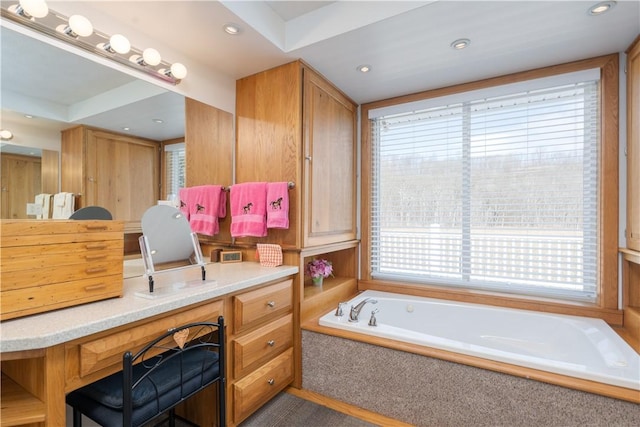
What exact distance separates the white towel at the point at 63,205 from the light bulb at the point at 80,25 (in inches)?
30.8

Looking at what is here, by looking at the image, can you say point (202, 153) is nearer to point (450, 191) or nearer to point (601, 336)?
point (450, 191)

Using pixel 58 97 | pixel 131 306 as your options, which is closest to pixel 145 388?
pixel 131 306

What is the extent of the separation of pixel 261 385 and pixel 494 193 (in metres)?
2.22

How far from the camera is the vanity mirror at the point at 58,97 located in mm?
1290

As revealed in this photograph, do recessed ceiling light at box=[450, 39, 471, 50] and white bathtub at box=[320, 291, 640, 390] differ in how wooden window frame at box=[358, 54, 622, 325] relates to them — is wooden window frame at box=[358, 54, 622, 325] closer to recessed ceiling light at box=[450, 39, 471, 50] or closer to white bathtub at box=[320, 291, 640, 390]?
white bathtub at box=[320, 291, 640, 390]

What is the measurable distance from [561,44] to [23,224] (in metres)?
2.94

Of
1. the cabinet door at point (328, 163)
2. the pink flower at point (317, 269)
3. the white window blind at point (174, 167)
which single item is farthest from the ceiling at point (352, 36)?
the pink flower at point (317, 269)

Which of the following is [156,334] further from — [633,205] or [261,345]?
[633,205]

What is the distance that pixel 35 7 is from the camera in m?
1.30

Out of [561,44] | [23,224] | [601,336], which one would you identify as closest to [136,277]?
[23,224]

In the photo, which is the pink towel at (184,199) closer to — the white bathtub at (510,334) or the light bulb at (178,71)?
the light bulb at (178,71)

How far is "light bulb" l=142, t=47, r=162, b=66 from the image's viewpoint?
1.70 meters

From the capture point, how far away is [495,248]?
2.40 meters

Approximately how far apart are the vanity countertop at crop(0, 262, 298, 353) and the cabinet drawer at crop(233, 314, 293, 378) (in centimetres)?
31
